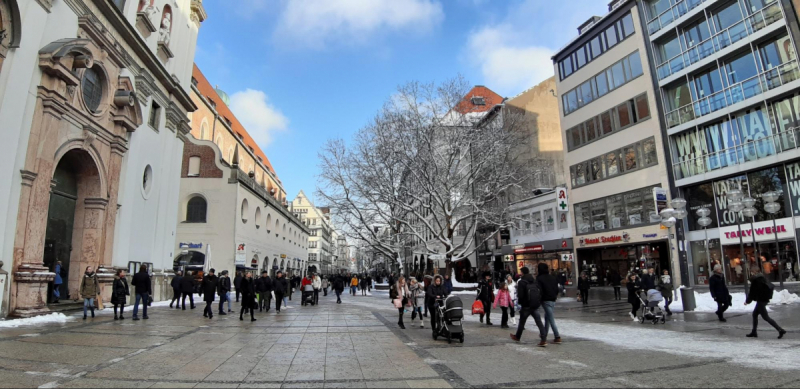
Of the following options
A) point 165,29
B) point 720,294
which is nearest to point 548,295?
point 720,294

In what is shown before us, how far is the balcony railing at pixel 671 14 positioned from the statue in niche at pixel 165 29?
27.2m

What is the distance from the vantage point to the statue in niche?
74.7ft

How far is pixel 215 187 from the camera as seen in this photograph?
3378cm

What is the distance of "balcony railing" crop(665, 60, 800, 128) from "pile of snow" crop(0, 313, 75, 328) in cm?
2887

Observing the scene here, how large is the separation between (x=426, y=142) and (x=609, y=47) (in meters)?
13.8

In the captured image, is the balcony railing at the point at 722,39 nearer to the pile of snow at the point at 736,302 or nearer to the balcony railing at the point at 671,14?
the balcony railing at the point at 671,14

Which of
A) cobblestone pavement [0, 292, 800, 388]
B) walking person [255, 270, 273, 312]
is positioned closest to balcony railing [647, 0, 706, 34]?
cobblestone pavement [0, 292, 800, 388]

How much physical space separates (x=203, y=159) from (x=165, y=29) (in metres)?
12.7

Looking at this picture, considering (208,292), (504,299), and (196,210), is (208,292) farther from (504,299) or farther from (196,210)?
(196,210)

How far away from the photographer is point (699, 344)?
852 centimetres

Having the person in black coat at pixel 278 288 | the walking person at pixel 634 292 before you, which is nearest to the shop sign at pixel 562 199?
the walking person at pixel 634 292

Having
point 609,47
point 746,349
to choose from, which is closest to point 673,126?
point 609,47

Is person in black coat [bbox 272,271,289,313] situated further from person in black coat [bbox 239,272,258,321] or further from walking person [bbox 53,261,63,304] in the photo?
walking person [bbox 53,261,63,304]

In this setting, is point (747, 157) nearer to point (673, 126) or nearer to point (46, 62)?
point (673, 126)
